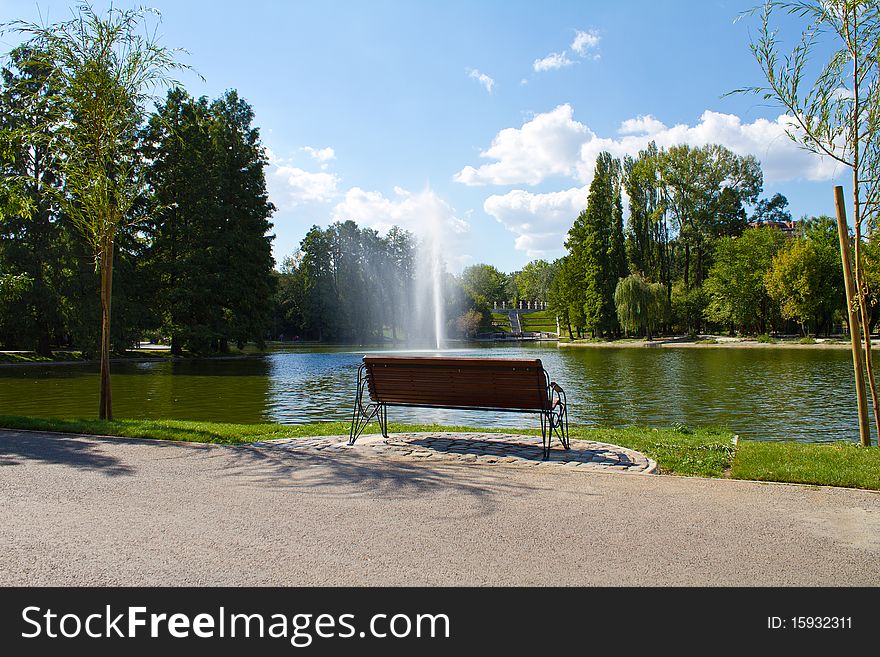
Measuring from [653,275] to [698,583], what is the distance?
2435 inches

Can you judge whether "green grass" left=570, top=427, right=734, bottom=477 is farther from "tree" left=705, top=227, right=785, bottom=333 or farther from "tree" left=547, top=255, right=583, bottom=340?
"tree" left=547, top=255, right=583, bottom=340

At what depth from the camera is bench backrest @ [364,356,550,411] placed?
660 centimetres

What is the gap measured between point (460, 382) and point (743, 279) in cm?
4994

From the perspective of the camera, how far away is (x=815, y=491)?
4.77 metres

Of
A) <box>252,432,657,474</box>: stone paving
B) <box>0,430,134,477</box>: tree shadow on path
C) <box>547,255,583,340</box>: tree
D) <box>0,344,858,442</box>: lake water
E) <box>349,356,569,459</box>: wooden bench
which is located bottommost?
<box>0,344,858,442</box>: lake water

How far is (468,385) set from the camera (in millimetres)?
6930

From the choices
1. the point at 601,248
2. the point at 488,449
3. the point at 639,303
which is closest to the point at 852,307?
the point at 488,449

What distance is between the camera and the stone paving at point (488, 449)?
607cm

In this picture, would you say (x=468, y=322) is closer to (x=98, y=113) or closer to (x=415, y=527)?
(x=98, y=113)

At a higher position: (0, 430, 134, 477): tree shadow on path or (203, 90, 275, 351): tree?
(203, 90, 275, 351): tree

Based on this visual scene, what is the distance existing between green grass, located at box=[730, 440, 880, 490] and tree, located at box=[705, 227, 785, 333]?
158 feet

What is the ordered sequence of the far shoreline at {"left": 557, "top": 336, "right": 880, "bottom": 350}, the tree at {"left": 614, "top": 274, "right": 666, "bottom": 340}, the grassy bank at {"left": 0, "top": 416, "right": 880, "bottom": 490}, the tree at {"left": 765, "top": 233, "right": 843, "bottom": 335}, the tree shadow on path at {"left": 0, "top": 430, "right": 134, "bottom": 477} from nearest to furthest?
the grassy bank at {"left": 0, "top": 416, "right": 880, "bottom": 490}, the tree shadow on path at {"left": 0, "top": 430, "right": 134, "bottom": 477}, the far shoreline at {"left": 557, "top": 336, "right": 880, "bottom": 350}, the tree at {"left": 765, "top": 233, "right": 843, "bottom": 335}, the tree at {"left": 614, "top": 274, "right": 666, "bottom": 340}

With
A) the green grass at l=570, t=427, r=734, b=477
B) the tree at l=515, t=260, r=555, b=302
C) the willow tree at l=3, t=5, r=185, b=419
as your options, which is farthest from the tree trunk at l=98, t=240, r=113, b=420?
the tree at l=515, t=260, r=555, b=302
